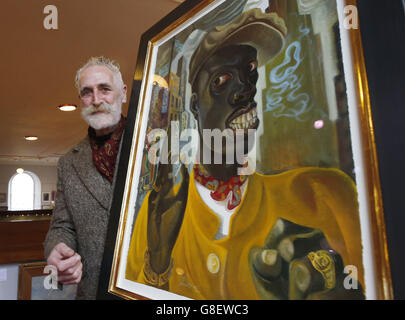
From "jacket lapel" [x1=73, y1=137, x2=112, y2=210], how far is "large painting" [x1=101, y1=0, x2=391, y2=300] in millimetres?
238

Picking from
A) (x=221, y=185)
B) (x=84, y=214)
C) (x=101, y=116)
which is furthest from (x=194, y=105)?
(x=84, y=214)

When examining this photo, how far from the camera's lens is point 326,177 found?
1.05 feet

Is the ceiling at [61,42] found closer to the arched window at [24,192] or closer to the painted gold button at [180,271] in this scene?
the painted gold button at [180,271]

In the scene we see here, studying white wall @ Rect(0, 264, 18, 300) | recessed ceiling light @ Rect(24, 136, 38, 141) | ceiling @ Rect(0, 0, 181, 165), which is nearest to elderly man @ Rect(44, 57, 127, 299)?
ceiling @ Rect(0, 0, 181, 165)

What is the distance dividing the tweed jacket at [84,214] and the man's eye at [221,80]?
46cm

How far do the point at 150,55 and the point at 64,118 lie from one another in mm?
3783

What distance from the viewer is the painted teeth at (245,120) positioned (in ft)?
1.38

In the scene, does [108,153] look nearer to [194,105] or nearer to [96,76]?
[96,76]

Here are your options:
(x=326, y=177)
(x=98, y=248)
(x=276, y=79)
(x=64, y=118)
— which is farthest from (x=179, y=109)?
(x=64, y=118)

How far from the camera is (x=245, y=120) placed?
43cm

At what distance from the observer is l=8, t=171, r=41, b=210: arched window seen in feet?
35.6

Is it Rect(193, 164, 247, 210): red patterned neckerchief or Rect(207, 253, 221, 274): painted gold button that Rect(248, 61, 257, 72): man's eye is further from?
Rect(207, 253, 221, 274): painted gold button

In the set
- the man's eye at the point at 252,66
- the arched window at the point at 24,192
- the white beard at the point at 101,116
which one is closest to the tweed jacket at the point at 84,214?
the white beard at the point at 101,116
